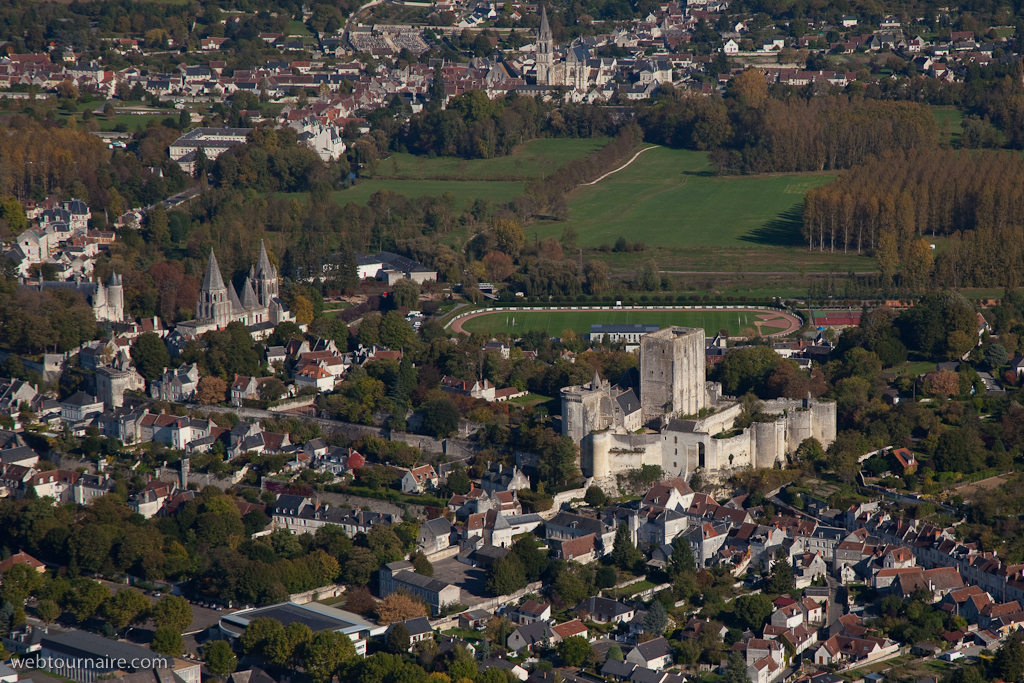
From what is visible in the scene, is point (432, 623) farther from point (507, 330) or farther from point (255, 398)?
point (507, 330)

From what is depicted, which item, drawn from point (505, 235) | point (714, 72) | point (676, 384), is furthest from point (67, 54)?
point (676, 384)

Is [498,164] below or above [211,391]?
above

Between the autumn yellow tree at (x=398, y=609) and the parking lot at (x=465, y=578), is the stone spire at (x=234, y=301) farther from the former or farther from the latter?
the autumn yellow tree at (x=398, y=609)

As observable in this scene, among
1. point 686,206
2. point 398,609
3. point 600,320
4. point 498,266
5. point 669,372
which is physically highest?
point 669,372

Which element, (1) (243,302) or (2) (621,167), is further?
(2) (621,167)

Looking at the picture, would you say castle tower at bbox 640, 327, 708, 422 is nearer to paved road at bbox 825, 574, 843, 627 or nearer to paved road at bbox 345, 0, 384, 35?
paved road at bbox 825, 574, 843, 627

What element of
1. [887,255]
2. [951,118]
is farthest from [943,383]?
[951,118]

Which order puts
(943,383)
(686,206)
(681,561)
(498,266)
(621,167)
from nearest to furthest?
(681,561) → (943,383) → (498,266) → (686,206) → (621,167)

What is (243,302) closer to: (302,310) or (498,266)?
A: (302,310)

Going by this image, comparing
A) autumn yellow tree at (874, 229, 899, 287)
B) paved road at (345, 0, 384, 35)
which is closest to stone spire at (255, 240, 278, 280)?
autumn yellow tree at (874, 229, 899, 287)
